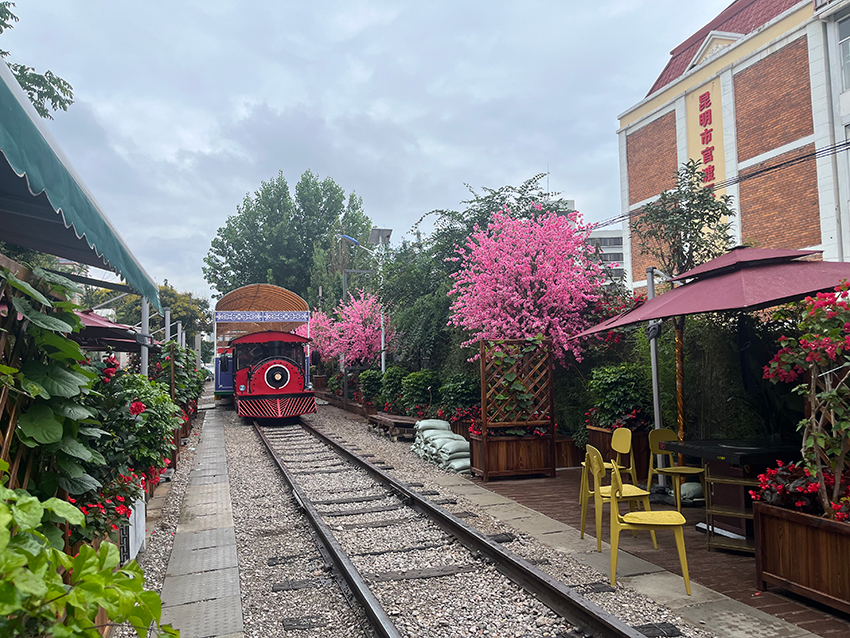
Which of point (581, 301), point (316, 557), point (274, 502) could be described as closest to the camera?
point (316, 557)

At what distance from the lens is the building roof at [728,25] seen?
862 inches

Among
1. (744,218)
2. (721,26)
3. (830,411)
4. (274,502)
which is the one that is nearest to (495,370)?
(274,502)

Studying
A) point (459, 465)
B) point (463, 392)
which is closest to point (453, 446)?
point (459, 465)

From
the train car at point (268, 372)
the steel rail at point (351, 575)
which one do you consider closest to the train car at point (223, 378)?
the train car at point (268, 372)

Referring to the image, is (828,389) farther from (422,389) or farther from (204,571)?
(422,389)

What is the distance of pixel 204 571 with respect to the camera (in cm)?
538

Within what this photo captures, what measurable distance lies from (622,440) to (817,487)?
2.36 meters

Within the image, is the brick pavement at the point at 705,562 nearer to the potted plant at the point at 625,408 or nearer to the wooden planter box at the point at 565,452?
the potted plant at the point at 625,408

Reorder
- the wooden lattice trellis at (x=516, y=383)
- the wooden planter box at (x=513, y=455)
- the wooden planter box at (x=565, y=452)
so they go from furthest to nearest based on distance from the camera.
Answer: the wooden planter box at (x=565, y=452) < the wooden lattice trellis at (x=516, y=383) < the wooden planter box at (x=513, y=455)

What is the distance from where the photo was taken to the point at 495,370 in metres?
9.80

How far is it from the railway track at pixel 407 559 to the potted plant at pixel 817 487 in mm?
1414

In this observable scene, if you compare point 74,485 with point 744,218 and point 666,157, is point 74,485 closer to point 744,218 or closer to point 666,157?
point 744,218

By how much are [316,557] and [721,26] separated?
26.8 m

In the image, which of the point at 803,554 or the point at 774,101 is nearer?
the point at 803,554
